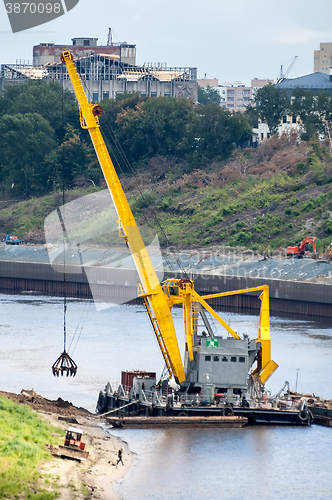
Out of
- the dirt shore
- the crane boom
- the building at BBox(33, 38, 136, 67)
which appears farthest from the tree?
the dirt shore

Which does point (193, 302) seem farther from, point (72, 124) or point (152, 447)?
point (72, 124)

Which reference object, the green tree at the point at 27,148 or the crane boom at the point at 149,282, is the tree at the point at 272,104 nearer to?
the green tree at the point at 27,148

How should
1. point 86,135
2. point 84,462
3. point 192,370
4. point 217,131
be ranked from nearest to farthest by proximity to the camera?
point 84,462 < point 192,370 < point 217,131 < point 86,135

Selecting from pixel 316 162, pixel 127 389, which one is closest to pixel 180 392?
pixel 127 389

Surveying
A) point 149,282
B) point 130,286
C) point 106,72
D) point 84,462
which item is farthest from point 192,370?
point 106,72

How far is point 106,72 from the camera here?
162750 mm

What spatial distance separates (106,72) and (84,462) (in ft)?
439

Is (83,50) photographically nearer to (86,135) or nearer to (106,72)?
(106,72)

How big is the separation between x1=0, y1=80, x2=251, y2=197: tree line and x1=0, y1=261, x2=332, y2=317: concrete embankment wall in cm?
2570

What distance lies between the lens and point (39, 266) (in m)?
117

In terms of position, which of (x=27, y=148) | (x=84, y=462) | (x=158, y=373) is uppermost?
(x=27, y=148)

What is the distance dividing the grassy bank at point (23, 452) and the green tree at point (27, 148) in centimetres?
11514

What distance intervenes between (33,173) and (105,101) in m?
17.8

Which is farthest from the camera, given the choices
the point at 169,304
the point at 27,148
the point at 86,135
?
the point at 86,135
